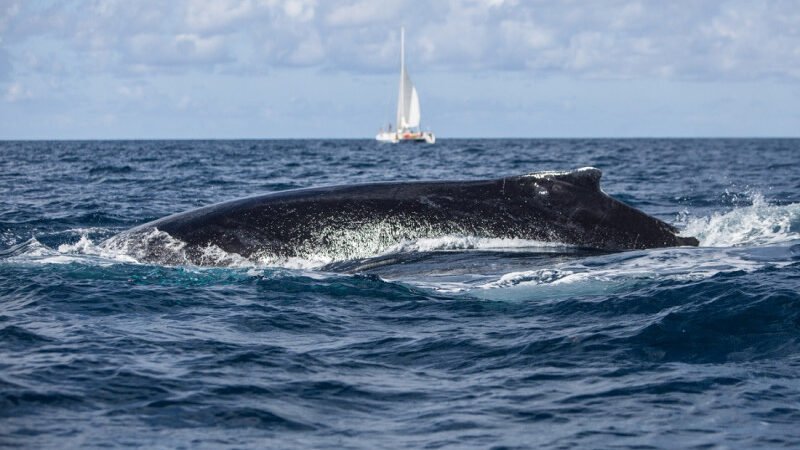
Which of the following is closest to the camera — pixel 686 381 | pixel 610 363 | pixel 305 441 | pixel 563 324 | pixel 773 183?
pixel 305 441

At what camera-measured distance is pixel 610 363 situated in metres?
7.10

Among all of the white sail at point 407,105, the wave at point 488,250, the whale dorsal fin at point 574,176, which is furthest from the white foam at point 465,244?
the white sail at point 407,105

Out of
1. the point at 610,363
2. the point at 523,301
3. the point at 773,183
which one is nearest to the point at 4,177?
the point at 773,183

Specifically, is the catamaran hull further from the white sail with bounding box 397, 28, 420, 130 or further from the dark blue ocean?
the dark blue ocean

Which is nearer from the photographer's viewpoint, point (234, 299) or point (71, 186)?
point (234, 299)

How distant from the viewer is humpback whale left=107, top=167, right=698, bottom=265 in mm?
10938

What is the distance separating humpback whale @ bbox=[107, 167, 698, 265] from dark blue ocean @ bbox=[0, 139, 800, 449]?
0.67 ft

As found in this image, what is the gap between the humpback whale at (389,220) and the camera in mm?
10938

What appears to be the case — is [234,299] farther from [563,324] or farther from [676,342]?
[676,342]

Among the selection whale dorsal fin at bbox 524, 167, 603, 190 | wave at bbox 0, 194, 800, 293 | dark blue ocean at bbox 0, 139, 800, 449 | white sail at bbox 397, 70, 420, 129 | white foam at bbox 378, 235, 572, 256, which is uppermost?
white sail at bbox 397, 70, 420, 129

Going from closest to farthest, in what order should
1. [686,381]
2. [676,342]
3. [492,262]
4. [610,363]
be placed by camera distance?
[686,381] < [610,363] < [676,342] < [492,262]

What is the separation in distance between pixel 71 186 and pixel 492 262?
1934 centimetres

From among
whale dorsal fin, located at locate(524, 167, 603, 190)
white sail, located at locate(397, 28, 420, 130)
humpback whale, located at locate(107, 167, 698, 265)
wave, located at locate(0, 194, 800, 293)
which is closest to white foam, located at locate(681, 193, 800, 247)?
wave, located at locate(0, 194, 800, 293)

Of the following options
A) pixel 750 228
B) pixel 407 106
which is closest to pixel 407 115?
pixel 407 106
